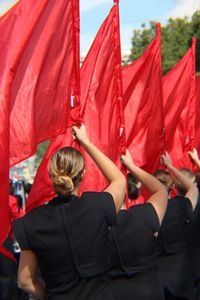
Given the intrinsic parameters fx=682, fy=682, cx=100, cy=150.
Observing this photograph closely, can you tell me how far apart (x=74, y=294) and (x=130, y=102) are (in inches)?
153

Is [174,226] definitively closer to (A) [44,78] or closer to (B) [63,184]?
(A) [44,78]

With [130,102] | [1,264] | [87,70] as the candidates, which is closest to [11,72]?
[87,70]

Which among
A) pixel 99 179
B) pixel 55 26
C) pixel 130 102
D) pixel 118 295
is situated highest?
pixel 55 26

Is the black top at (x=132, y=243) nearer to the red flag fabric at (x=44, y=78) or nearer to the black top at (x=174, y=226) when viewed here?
the red flag fabric at (x=44, y=78)

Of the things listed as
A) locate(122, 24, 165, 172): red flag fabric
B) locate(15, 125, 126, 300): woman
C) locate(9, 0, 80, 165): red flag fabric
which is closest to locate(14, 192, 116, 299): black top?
locate(15, 125, 126, 300): woman

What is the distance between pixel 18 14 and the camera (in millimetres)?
4410

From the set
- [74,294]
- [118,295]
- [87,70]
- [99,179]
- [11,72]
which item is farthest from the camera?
[87,70]

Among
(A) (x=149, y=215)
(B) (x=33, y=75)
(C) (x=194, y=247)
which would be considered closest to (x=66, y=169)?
(A) (x=149, y=215)

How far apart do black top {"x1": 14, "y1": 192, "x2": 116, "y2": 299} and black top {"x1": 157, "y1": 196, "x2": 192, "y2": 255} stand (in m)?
1.72

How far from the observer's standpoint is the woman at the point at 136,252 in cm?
430

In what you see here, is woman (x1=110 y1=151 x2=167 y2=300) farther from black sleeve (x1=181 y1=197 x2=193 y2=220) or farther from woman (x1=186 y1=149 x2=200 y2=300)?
woman (x1=186 y1=149 x2=200 y2=300)

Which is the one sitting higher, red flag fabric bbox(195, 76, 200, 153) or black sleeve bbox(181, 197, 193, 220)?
red flag fabric bbox(195, 76, 200, 153)

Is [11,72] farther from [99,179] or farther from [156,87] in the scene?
[156,87]

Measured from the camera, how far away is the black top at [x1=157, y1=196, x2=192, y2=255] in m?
5.36
